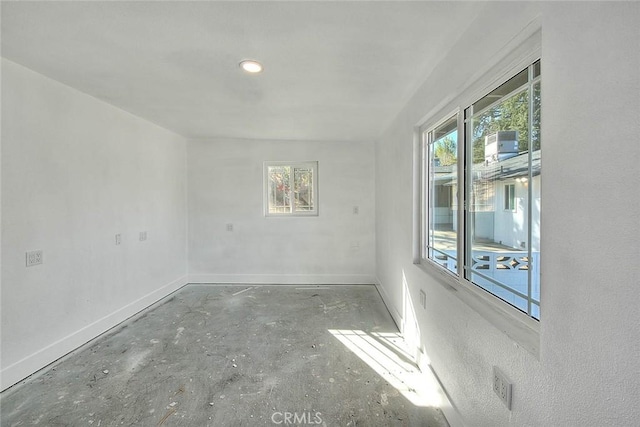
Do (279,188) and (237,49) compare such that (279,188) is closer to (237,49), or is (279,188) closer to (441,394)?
(237,49)

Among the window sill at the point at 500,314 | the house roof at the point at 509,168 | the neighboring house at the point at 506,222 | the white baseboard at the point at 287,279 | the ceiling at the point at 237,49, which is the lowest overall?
the white baseboard at the point at 287,279

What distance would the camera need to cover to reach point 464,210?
1.72 metres

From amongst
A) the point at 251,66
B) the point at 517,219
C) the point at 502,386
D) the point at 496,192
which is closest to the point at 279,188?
the point at 251,66

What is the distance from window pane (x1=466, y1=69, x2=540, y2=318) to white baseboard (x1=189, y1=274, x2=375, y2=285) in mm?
2905

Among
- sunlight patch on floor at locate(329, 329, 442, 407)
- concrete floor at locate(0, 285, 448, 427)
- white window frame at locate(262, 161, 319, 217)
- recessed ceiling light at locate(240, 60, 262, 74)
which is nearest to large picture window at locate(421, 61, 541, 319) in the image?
sunlight patch on floor at locate(329, 329, 442, 407)

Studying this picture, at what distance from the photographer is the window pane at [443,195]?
191cm

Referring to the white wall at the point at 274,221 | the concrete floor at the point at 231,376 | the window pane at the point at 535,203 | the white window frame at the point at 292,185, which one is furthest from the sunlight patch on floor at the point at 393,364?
the white window frame at the point at 292,185

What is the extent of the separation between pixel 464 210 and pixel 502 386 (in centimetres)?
97

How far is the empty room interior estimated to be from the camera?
80 centimetres

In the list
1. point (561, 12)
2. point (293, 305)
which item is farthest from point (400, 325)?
point (561, 12)

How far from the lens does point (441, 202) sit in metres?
2.12

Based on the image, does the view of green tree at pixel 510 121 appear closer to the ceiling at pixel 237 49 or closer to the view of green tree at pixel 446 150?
the view of green tree at pixel 446 150

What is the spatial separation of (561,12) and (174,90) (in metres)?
2.70
